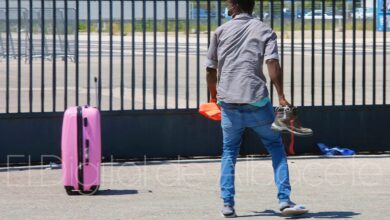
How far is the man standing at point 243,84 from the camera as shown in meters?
7.80

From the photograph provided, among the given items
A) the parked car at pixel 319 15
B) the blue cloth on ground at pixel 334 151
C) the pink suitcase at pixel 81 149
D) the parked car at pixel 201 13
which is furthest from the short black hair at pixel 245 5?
the blue cloth on ground at pixel 334 151

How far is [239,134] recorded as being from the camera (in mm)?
8016

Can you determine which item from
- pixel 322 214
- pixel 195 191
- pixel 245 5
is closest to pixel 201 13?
pixel 195 191

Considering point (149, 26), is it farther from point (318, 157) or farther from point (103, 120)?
point (318, 157)

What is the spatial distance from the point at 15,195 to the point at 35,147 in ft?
5.68

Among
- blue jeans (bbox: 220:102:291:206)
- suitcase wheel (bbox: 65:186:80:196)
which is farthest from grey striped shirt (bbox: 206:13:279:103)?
suitcase wheel (bbox: 65:186:80:196)

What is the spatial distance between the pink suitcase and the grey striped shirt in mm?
1475

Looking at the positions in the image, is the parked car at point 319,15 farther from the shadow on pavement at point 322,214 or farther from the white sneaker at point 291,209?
the white sneaker at point 291,209

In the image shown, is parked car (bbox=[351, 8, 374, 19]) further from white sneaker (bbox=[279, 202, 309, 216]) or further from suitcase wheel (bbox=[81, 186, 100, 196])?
white sneaker (bbox=[279, 202, 309, 216])

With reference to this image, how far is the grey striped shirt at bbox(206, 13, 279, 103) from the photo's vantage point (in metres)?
7.79

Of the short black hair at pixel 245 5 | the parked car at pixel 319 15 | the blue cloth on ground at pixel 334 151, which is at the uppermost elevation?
the parked car at pixel 319 15

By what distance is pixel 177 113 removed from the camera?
11008mm

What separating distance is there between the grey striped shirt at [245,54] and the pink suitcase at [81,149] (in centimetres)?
147

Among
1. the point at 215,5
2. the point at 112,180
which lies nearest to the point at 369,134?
the point at 215,5
